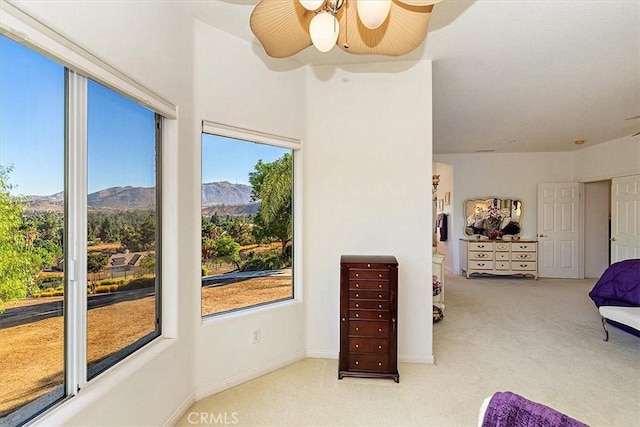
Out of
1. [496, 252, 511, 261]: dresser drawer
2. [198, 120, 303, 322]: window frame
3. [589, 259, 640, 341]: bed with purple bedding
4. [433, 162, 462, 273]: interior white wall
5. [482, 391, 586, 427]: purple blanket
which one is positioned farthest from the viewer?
[433, 162, 462, 273]: interior white wall

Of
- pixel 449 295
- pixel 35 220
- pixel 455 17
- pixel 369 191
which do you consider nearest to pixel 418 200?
pixel 369 191

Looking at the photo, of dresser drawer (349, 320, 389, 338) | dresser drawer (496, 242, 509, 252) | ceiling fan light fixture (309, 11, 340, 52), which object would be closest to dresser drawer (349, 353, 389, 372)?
dresser drawer (349, 320, 389, 338)

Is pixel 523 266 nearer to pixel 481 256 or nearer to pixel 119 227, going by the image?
pixel 481 256

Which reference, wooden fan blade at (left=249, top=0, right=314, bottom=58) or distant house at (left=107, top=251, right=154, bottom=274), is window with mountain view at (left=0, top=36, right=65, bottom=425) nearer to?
distant house at (left=107, top=251, right=154, bottom=274)

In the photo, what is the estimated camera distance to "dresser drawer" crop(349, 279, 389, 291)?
2.63 metres

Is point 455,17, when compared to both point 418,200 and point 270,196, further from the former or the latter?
point 270,196

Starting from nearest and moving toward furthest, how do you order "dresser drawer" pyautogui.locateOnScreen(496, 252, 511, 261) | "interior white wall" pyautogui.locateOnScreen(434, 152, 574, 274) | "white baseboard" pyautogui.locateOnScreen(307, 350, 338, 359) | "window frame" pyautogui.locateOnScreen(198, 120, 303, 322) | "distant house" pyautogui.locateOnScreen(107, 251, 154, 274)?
"distant house" pyautogui.locateOnScreen(107, 251, 154, 274)
"window frame" pyautogui.locateOnScreen(198, 120, 303, 322)
"white baseboard" pyautogui.locateOnScreen(307, 350, 338, 359)
"dresser drawer" pyautogui.locateOnScreen(496, 252, 511, 261)
"interior white wall" pyautogui.locateOnScreen(434, 152, 574, 274)

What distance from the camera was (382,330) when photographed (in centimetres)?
263

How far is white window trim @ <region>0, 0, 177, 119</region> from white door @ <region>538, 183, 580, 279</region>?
7711 mm

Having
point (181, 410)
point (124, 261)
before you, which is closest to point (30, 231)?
point (124, 261)

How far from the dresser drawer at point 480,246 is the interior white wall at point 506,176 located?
0.48 meters

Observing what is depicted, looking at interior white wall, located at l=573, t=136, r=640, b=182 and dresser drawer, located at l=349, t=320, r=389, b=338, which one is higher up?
interior white wall, located at l=573, t=136, r=640, b=182

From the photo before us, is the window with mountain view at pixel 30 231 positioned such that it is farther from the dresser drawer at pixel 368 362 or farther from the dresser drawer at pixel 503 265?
the dresser drawer at pixel 503 265

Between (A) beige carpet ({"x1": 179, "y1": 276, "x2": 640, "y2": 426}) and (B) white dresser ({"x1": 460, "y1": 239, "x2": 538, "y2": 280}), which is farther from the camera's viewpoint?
(B) white dresser ({"x1": 460, "y1": 239, "x2": 538, "y2": 280})
